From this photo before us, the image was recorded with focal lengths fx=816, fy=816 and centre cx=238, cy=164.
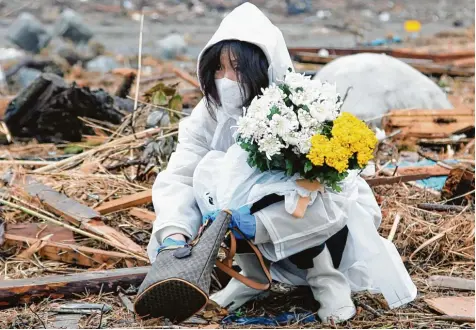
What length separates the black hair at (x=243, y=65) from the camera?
3.19 meters

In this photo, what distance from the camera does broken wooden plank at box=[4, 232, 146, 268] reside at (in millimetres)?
3932

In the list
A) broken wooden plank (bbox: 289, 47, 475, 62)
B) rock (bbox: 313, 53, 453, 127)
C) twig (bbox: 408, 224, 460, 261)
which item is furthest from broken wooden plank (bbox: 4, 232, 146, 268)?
broken wooden plank (bbox: 289, 47, 475, 62)

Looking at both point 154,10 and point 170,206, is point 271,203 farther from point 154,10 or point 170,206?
point 154,10

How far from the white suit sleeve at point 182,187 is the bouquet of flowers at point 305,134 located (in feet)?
1.26

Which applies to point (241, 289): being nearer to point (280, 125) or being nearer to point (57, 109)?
point (280, 125)

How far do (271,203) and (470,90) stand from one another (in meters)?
6.40

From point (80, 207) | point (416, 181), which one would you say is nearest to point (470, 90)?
point (416, 181)

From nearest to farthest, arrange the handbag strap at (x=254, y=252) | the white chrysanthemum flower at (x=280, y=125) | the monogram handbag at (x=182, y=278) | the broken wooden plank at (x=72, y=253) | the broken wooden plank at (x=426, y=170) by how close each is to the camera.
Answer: the monogram handbag at (x=182, y=278)
the white chrysanthemum flower at (x=280, y=125)
the handbag strap at (x=254, y=252)
the broken wooden plank at (x=72, y=253)
the broken wooden plank at (x=426, y=170)

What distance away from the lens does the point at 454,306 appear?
3.50 m

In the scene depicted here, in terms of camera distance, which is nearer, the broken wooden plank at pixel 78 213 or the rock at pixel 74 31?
the broken wooden plank at pixel 78 213

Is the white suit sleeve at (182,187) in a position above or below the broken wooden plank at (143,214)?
above

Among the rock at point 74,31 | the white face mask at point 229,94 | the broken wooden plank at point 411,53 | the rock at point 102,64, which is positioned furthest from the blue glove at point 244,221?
the rock at point 74,31

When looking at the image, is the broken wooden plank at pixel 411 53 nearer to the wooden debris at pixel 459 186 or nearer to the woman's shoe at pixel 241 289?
the wooden debris at pixel 459 186

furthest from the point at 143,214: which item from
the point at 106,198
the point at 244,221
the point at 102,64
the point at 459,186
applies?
the point at 102,64
